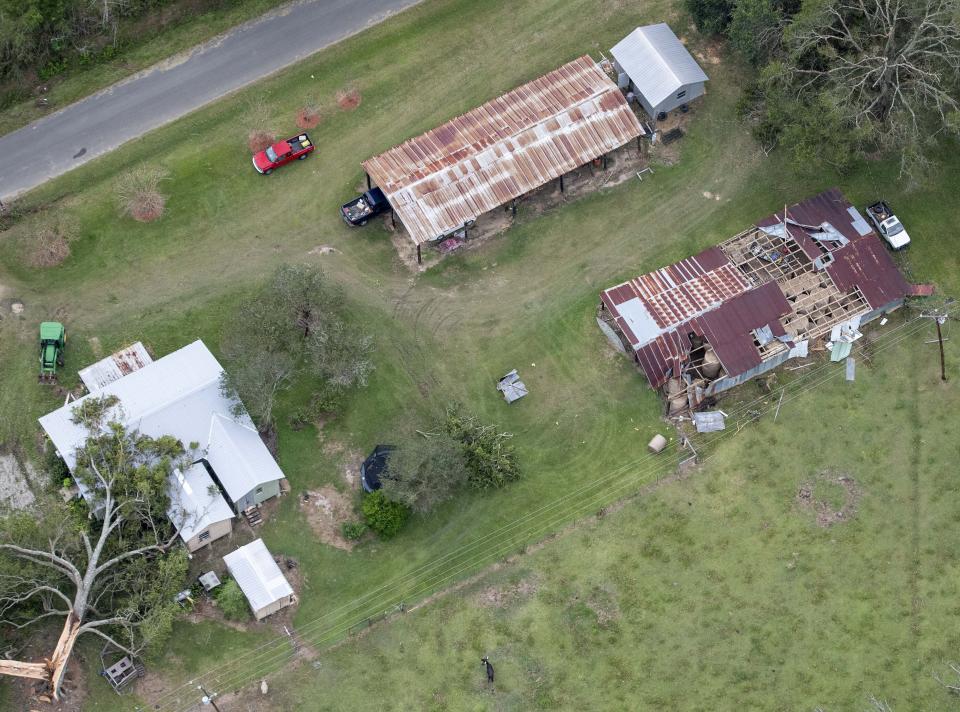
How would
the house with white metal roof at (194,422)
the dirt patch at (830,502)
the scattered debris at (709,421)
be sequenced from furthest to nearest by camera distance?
the scattered debris at (709,421) < the dirt patch at (830,502) < the house with white metal roof at (194,422)

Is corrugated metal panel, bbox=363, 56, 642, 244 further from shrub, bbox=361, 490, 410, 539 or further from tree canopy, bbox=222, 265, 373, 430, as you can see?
shrub, bbox=361, 490, 410, 539

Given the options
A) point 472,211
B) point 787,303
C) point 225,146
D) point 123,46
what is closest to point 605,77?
point 472,211

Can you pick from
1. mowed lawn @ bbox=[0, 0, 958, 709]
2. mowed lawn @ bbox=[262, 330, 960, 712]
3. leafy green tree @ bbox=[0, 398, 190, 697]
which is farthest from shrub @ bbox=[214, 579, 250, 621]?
mowed lawn @ bbox=[262, 330, 960, 712]

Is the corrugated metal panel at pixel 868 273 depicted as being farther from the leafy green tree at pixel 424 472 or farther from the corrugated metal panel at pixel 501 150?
the leafy green tree at pixel 424 472

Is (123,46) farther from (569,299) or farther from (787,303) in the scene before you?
(787,303)

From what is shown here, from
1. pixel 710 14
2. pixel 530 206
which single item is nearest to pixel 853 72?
pixel 710 14

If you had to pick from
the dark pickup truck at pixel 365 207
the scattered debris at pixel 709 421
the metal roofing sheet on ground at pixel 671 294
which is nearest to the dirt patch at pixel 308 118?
the dark pickup truck at pixel 365 207

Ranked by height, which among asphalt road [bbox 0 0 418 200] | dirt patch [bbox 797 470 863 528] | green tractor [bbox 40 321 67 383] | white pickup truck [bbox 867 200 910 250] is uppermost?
asphalt road [bbox 0 0 418 200]
